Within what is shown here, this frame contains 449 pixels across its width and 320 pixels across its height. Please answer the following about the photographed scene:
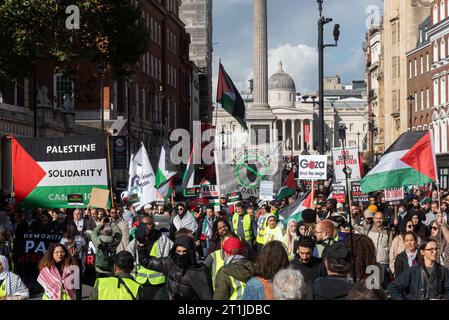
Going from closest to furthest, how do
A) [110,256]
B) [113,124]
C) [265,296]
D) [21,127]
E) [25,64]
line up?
[265,296]
[110,256]
[25,64]
[21,127]
[113,124]

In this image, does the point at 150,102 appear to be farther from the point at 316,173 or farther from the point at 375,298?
the point at 375,298

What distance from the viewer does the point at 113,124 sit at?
182 ft

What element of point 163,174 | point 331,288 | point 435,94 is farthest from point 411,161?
point 435,94

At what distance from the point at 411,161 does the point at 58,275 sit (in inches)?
224

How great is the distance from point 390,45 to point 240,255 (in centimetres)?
7181

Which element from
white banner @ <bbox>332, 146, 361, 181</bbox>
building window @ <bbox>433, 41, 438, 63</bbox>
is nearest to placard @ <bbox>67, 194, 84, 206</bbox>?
white banner @ <bbox>332, 146, 361, 181</bbox>

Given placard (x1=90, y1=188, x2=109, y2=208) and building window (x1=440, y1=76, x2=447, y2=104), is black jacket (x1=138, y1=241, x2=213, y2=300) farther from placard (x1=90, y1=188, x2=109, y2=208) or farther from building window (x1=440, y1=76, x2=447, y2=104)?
building window (x1=440, y1=76, x2=447, y2=104)

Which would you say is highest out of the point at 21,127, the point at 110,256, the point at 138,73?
the point at 138,73

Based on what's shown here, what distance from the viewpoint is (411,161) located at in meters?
13.7

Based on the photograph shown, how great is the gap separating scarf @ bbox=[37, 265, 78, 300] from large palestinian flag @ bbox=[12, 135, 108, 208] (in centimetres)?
514

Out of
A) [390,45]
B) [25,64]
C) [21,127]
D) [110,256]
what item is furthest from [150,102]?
[110,256]

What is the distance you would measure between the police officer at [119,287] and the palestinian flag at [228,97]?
21869 mm

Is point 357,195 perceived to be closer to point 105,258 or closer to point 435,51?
point 105,258

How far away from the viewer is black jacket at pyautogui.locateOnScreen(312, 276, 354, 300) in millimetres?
7305
